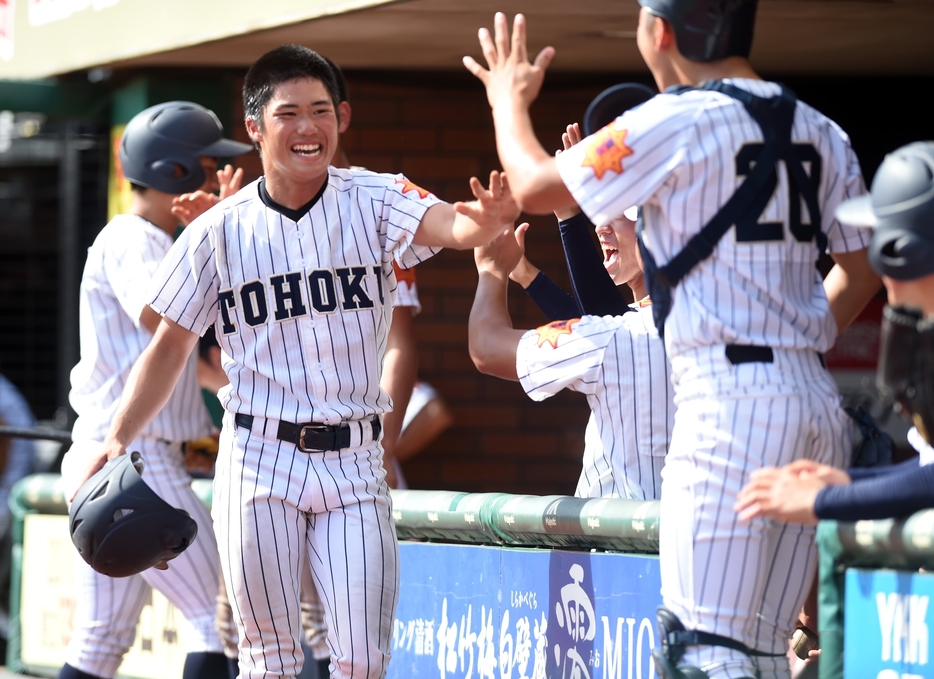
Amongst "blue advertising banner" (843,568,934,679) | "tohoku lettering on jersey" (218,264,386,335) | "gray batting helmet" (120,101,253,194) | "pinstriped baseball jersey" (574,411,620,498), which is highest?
"gray batting helmet" (120,101,253,194)

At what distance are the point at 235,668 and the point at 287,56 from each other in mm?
2393

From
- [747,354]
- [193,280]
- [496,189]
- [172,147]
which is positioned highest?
[172,147]

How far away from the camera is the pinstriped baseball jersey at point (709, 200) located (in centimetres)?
287

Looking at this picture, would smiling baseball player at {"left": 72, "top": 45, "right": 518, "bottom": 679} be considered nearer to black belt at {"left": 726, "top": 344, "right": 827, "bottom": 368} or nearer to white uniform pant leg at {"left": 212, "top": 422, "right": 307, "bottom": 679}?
white uniform pant leg at {"left": 212, "top": 422, "right": 307, "bottom": 679}

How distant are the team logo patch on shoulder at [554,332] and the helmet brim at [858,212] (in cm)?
116

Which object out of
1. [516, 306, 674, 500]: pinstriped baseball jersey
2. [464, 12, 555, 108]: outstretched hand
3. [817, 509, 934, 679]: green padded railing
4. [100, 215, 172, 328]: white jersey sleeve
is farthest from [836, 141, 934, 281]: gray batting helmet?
[100, 215, 172, 328]: white jersey sleeve

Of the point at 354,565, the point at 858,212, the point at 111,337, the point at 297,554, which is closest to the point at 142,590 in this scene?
the point at 111,337

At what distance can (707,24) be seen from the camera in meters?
2.94

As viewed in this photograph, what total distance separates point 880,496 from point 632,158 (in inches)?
31.4

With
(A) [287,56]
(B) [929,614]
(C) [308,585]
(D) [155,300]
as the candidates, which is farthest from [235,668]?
(B) [929,614]

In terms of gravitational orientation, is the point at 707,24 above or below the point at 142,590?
above

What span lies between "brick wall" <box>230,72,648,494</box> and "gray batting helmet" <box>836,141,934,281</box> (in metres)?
4.82

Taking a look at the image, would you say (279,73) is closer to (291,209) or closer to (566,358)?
(291,209)

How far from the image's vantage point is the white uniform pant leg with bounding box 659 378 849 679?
113 inches
